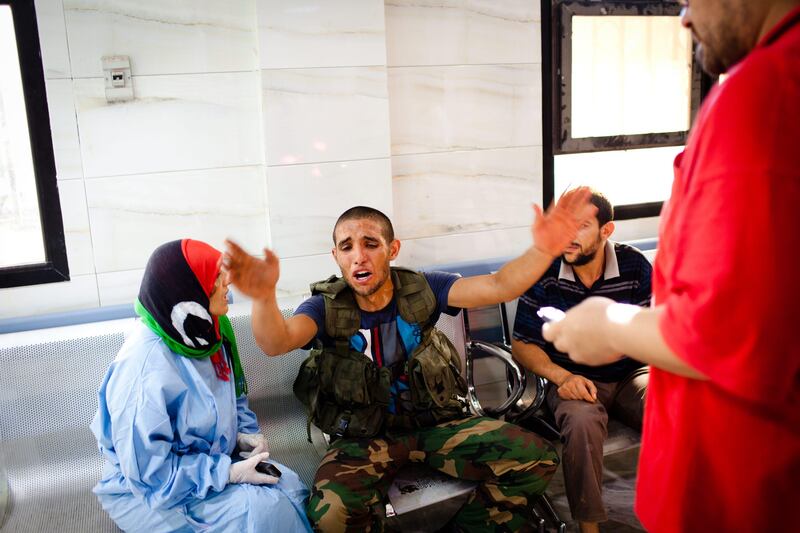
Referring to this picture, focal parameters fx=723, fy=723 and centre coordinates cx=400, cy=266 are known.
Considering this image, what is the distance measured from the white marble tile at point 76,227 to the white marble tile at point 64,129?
0.21 ft

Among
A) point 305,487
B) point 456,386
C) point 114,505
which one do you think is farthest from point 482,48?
point 114,505

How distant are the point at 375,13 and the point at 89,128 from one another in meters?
1.54

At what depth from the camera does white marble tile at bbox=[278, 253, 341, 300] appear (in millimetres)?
3861

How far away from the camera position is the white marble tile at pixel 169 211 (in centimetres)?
364

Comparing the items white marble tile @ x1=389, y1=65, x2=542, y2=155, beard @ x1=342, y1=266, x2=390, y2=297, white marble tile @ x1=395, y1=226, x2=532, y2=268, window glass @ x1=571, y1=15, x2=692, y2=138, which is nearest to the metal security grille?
beard @ x1=342, y1=266, x2=390, y2=297

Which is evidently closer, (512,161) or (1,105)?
(1,105)

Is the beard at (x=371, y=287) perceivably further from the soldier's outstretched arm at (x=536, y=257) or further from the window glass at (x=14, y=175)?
the window glass at (x=14, y=175)

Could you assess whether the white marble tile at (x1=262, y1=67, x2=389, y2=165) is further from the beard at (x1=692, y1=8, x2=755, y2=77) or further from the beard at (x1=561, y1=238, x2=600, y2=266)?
the beard at (x1=692, y1=8, x2=755, y2=77)

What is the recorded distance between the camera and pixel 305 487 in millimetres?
2824

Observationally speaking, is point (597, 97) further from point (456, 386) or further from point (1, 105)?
point (1, 105)

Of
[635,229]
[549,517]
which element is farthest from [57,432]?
[635,229]

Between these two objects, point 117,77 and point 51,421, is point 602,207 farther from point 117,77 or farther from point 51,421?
point 51,421

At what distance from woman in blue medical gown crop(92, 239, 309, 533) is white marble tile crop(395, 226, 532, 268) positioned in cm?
171

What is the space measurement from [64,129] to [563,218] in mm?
2480
